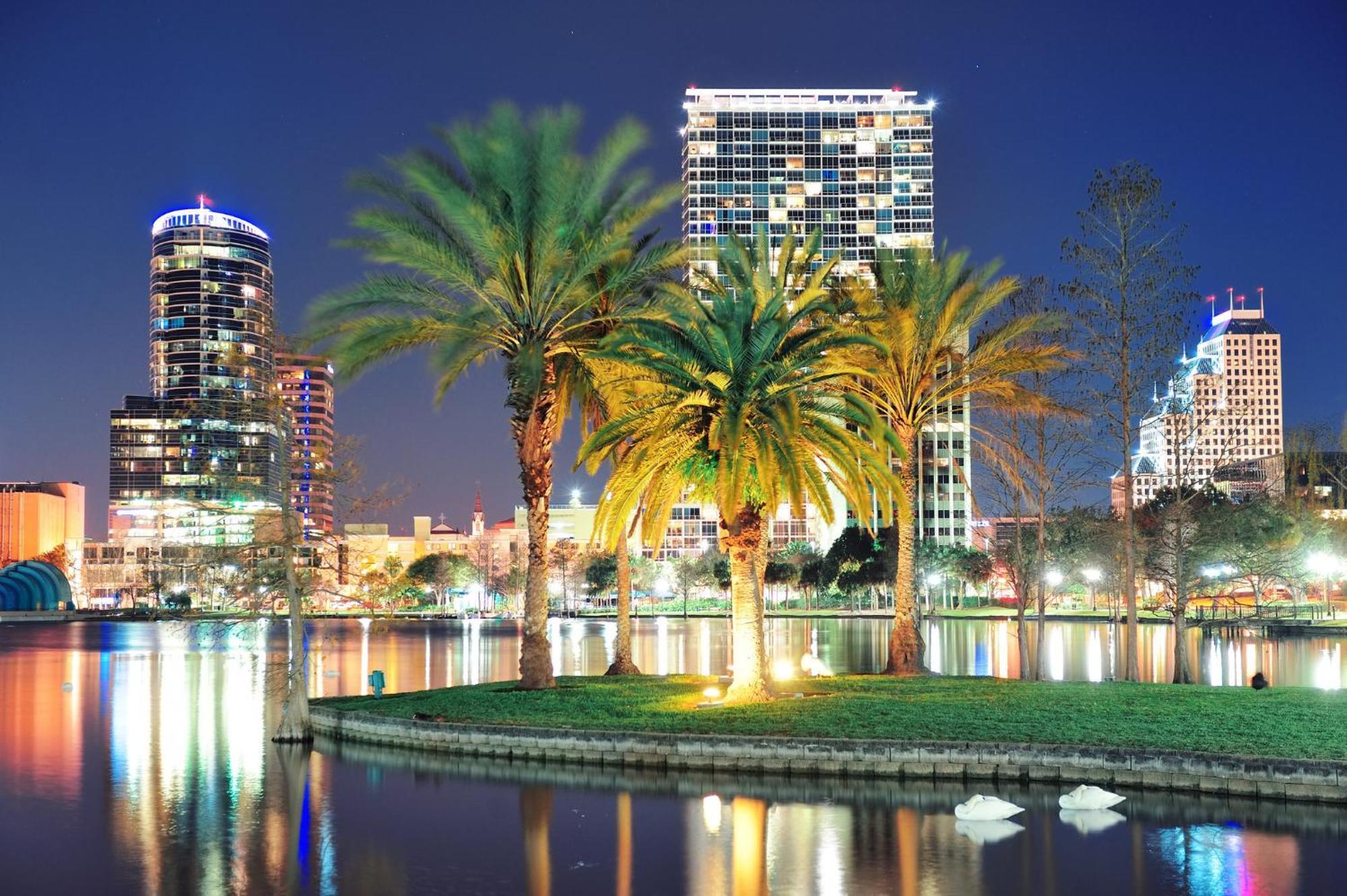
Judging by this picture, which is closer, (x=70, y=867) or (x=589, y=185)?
(x=70, y=867)

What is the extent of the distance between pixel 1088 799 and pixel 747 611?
9670mm

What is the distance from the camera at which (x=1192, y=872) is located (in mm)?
13867

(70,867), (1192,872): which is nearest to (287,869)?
(70,867)

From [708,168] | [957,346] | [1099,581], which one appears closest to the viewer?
[957,346]

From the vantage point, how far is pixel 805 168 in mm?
176375

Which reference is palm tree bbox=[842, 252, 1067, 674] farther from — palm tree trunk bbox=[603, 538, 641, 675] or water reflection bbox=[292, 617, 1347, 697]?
palm tree trunk bbox=[603, 538, 641, 675]

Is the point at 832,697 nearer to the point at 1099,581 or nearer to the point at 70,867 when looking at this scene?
the point at 70,867

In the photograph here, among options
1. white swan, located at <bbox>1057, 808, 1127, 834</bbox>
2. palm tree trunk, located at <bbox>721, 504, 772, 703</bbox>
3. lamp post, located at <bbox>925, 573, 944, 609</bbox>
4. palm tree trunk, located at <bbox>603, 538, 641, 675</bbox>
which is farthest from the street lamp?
white swan, located at <bbox>1057, 808, 1127, 834</bbox>

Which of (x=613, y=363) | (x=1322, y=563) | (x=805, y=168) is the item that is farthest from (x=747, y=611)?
(x=805, y=168)

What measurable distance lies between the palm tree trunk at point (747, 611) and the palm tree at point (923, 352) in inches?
233

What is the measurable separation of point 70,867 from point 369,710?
11.6 metres

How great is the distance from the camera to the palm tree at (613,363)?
29.9 metres

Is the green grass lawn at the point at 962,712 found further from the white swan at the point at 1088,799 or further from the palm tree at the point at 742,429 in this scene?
the palm tree at the point at 742,429

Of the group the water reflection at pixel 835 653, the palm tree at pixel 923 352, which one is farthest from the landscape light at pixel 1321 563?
the palm tree at pixel 923 352
